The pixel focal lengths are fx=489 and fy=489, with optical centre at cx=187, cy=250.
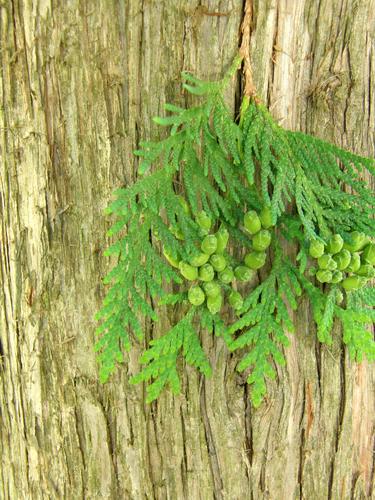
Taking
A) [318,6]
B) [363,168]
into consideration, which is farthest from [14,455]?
[318,6]

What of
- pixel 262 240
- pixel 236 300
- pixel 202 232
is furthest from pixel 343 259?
pixel 202 232

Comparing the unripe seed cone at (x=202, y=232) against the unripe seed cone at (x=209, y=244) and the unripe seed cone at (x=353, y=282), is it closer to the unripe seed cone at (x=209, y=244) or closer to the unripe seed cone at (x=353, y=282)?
the unripe seed cone at (x=209, y=244)

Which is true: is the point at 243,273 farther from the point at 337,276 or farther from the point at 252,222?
the point at 337,276

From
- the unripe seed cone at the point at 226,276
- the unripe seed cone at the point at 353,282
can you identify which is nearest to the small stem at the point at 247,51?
the unripe seed cone at the point at 226,276

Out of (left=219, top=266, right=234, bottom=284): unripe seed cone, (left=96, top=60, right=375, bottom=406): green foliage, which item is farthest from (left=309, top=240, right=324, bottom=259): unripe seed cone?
(left=219, top=266, right=234, bottom=284): unripe seed cone

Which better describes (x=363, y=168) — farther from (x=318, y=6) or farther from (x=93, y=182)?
(x=93, y=182)
